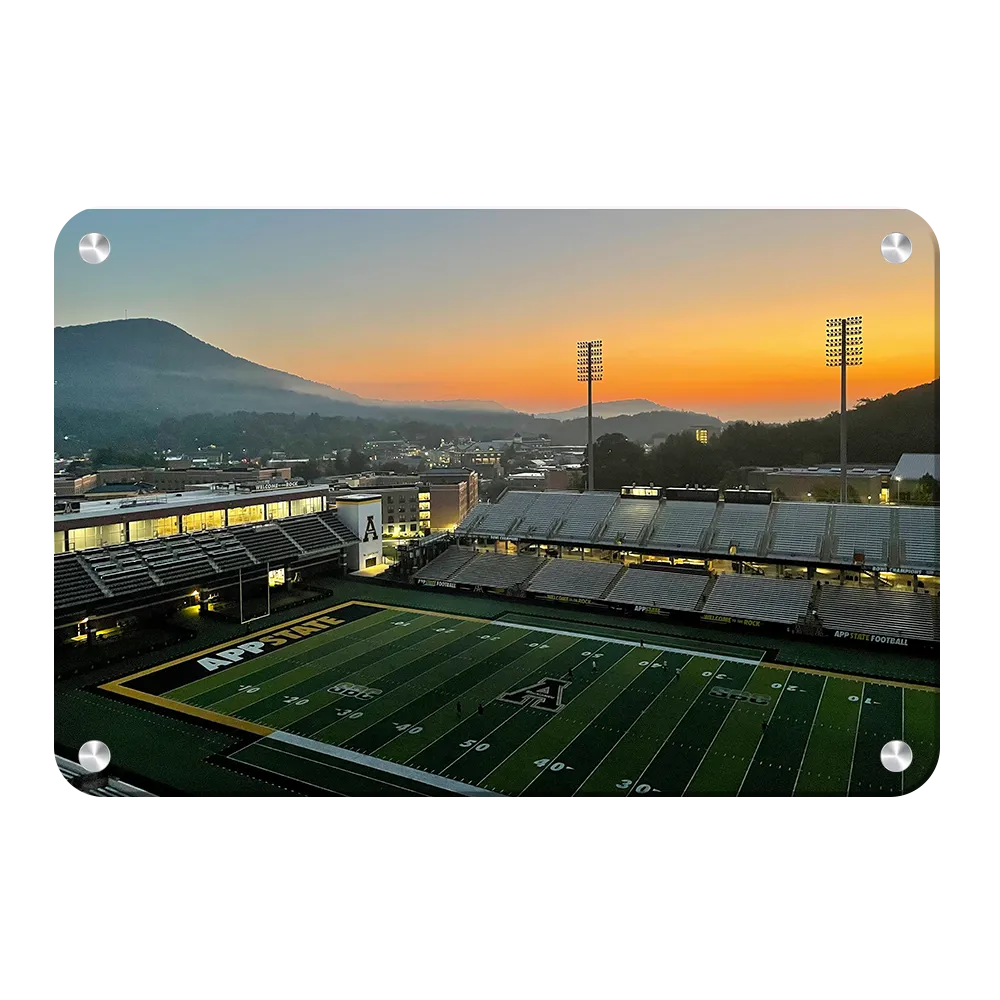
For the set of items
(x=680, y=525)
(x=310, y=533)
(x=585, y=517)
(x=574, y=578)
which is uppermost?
(x=585, y=517)

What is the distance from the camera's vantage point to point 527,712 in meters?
7.77

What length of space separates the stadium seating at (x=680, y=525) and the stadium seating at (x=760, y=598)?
1.34 metres

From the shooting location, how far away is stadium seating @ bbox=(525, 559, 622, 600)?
12859 millimetres

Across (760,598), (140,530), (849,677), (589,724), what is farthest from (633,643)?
(140,530)

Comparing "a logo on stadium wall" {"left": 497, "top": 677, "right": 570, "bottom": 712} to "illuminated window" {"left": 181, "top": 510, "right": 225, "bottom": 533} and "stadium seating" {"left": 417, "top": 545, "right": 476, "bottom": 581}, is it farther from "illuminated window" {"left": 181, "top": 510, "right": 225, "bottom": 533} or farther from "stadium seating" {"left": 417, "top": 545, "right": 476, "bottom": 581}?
"illuminated window" {"left": 181, "top": 510, "right": 225, "bottom": 533}

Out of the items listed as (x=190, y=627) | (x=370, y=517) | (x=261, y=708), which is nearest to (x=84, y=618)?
(x=190, y=627)

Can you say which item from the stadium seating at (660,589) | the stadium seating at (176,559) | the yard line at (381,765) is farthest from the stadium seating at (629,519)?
the yard line at (381,765)

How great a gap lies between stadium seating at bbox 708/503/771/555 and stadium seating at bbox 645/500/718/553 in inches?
10.3

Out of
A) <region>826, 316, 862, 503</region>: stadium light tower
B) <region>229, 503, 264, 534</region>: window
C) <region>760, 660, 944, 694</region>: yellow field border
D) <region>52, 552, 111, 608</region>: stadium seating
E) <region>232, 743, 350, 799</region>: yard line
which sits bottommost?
<region>232, 743, 350, 799</region>: yard line

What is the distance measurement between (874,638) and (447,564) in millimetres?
8335

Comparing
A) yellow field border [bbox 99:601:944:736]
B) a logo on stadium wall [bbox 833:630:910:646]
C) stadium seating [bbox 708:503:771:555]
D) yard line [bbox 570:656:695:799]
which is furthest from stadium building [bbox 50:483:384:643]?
a logo on stadium wall [bbox 833:630:910:646]

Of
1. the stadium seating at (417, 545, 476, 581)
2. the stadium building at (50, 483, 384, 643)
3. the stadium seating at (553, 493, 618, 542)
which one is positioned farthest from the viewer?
the stadium seating at (553, 493, 618, 542)

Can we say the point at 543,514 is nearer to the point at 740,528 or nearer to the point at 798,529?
the point at 740,528

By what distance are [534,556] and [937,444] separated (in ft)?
42.9
